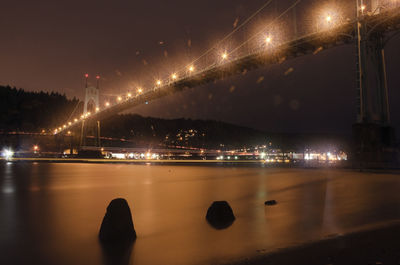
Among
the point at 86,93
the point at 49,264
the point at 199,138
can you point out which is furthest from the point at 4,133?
the point at 49,264

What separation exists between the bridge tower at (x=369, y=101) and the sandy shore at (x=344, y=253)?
15898mm

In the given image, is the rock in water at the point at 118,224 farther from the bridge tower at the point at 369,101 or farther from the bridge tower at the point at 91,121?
the bridge tower at the point at 91,121

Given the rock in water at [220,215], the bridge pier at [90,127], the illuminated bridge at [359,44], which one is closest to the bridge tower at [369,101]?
the illuminated bridge at [359,44]

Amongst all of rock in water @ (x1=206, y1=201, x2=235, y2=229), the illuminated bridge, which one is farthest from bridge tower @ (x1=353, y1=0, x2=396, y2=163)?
rock in water @ (x1=206, y1=201, x2=235, y2=229)

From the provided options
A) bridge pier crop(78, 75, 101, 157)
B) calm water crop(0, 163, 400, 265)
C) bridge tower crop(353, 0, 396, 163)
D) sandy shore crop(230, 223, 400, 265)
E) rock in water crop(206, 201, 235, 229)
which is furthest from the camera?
bridge pier crop(78, 75, 101, 157)

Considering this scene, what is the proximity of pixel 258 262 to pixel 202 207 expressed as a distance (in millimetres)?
5896

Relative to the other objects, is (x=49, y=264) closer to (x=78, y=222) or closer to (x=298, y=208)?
(x=78, y=222)

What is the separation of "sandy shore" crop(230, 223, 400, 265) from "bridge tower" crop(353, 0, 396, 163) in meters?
15.9

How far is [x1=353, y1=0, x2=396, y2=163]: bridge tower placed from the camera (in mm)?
19734

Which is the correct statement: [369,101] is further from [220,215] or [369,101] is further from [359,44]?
[220,215]

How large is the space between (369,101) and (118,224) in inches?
730

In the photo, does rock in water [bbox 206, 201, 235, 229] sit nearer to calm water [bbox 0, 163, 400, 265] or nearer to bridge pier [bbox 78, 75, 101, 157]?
calm water [bbox 0, 163, 400, 265]

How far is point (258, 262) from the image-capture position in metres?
4.06

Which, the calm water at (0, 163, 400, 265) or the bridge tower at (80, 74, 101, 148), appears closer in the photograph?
the calm water at (0, 163, 400, 265)
